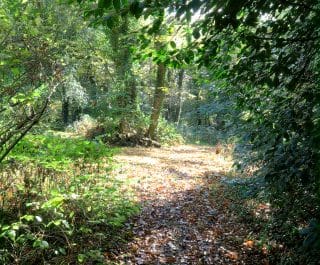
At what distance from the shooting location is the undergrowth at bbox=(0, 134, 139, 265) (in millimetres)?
4391

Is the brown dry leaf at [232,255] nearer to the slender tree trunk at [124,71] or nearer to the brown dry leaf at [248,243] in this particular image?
the brown dry leaf at [248,243]

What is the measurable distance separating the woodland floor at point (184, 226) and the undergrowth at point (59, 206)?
445mm

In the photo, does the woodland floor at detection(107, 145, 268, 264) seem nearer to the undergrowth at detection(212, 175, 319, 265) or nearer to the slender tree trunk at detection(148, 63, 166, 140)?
the undergrowth at detection(212, 175, 319, 265)

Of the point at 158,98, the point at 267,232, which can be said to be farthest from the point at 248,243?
the point at 158,98

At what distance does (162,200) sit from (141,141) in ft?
33.4

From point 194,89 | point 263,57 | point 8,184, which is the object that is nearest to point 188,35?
point 263,57

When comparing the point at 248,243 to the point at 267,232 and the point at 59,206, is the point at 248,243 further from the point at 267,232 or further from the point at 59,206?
the point at 59,206

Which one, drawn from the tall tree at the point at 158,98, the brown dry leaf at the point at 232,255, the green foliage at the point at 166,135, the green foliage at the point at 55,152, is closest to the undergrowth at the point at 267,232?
the brown dry leaf at the point at 232,255

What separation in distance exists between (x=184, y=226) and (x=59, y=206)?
2976 millimetres

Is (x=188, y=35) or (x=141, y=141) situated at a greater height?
(x=188, y=35)

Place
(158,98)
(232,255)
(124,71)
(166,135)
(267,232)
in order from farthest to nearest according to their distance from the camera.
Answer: (166,135) → (158,98) → (124,71) → (267,232) → (232,255)

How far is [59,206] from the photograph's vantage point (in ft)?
14.4

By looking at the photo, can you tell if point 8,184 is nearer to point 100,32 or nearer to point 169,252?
point 169,252

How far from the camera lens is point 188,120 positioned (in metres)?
37.3
